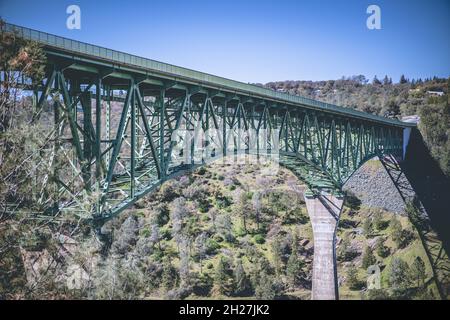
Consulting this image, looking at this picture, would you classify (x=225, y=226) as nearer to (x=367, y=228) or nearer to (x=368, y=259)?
(x=368, y=259)

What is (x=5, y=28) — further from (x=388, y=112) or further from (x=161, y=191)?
(x=388, y=112)

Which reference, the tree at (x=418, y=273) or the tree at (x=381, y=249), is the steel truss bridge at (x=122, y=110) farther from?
the tree at (x=381, y=249)

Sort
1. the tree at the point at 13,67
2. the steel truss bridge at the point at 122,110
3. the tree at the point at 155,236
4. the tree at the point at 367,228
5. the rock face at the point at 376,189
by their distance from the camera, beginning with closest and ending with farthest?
the tree at the point at 13,67, the steel truss bridge at the point at 122,110, the tree at the point at 155,236, the tree at the point at 367,228, the rock face at the point at 376,189

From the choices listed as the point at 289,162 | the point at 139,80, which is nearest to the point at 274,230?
the point at 289,162

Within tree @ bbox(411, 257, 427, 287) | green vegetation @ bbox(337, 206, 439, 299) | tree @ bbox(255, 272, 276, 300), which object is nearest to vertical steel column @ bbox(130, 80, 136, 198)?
green vegetation @ bbox(337, 206, 439, 299)

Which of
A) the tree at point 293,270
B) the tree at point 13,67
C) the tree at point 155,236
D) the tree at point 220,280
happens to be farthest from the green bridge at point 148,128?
the tree at point 155,236

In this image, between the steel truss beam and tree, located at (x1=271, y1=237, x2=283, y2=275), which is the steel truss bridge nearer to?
the steel truss beam
